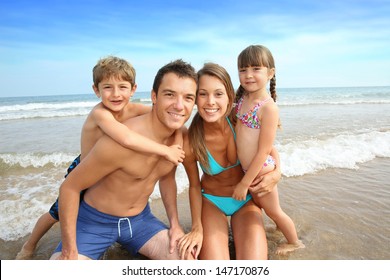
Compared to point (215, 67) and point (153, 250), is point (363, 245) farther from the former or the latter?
point (215, 67)

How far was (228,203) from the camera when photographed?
359 centimetres

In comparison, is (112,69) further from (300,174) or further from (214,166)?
(300,174)

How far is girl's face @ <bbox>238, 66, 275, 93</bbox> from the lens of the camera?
362 centimetres

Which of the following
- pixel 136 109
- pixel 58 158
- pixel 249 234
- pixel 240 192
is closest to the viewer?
pixel 249 234

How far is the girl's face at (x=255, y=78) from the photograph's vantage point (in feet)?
11.9

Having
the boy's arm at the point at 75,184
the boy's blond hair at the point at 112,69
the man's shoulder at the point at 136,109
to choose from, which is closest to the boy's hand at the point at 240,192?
the boy's arm at the point at 75,184

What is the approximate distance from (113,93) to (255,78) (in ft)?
5.72

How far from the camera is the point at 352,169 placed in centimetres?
623

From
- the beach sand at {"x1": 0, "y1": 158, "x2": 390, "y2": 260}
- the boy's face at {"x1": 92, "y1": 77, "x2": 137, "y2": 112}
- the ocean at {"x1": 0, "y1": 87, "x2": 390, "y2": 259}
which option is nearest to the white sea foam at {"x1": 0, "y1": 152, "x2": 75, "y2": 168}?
the ocean at {"x1": 0, "y1": 87, "x2": 390, "y2": 259}

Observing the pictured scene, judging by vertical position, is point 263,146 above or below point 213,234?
above

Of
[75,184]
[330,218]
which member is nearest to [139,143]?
[75,184]

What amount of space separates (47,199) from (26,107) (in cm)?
2448

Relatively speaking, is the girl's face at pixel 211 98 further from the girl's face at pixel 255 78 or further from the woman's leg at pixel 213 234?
the woman's leg at pixel 213 234
